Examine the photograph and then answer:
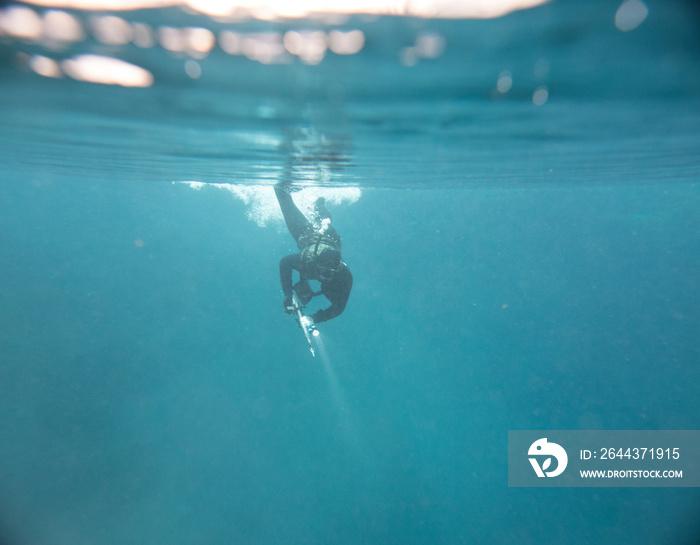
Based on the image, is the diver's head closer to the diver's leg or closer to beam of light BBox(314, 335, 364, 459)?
the diver's leg

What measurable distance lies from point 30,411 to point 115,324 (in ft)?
20.0

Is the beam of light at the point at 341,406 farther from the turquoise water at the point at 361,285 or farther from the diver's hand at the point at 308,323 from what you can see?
the diver's hand at the point at 308,323

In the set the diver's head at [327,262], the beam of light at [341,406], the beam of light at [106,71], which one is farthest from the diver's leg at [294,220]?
A: the beam of light at [341,406]

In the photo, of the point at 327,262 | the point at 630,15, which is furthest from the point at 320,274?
the point at 630,15

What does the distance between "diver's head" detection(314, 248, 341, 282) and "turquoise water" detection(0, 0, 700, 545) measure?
4.90 feet

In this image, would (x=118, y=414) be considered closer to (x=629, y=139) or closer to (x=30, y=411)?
(x=30, y=411)

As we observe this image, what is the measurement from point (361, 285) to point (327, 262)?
2475cm

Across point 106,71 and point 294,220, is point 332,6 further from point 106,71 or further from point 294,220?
point 294,220

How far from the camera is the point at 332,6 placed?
185 cm

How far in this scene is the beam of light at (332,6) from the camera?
1819 mm

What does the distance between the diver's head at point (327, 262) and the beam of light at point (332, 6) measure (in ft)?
14.2

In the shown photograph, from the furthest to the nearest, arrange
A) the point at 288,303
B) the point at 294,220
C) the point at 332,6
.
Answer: the point at 294,220, the point at 288,303, the point at 332,6

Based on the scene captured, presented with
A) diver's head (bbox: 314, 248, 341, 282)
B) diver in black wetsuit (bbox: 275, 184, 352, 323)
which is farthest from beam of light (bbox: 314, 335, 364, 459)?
diver's head (bbox: 314, 248, 341, 282)

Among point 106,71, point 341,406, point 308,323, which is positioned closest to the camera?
point 106,71
